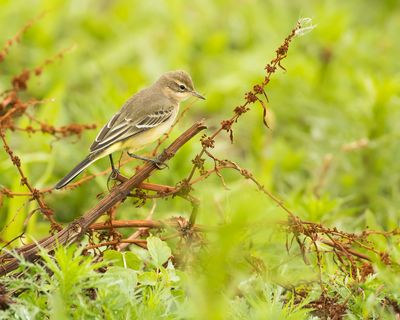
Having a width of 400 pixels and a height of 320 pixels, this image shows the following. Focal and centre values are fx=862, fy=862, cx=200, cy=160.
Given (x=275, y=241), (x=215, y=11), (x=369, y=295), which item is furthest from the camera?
(x=215, y=11)

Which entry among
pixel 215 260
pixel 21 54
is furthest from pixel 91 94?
pixel 215 260

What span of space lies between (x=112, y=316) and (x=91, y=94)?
6228mm

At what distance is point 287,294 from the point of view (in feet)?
13.0

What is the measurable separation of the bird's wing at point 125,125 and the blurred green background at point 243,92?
325 mm

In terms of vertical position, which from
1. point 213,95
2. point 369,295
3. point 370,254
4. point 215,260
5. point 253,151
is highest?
point 213,95

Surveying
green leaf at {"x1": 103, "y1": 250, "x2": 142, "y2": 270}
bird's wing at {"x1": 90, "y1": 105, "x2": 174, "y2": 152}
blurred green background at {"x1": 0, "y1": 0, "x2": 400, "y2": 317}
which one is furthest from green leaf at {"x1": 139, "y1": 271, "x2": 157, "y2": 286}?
bird's wing at {"x1": 90, "y1": 105, "x2": 174, "y2": 152}

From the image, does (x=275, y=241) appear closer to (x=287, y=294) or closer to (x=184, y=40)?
(x=287, y=294)

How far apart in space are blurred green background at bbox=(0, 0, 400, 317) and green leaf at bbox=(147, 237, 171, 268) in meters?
0.33

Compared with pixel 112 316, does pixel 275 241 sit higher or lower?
higher

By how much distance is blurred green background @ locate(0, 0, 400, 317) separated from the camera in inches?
252

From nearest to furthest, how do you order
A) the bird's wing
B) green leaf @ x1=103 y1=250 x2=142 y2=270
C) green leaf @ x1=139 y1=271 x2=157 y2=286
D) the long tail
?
1. green leaf @ x1=139 y1=271 x2=157 y2=286
2. green leaf @ x1=103 y1=250 x2=142 y2=270
3. the long tail
4. the bird's wing

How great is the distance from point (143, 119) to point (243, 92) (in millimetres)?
3815

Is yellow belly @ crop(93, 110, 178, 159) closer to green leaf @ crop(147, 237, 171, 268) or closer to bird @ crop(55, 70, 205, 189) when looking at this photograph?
bird @ crop(55, 70, 205, 189)

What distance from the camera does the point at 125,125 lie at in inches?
216
